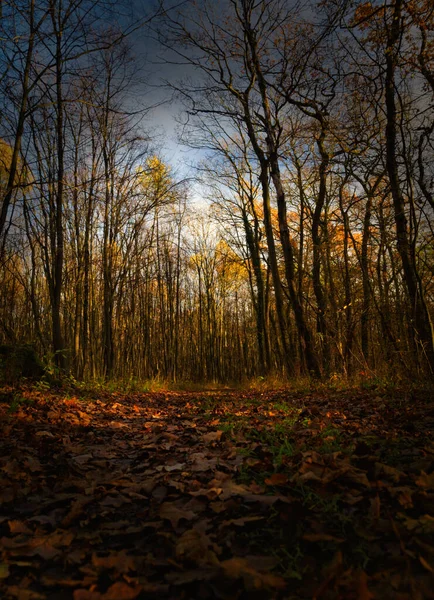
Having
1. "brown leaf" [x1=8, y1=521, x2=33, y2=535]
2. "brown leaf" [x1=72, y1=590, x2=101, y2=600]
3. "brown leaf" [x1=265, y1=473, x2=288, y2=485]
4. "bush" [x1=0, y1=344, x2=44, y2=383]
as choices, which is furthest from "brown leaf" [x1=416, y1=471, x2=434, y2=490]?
"bush" [x1=0, y1=344, x2=44, y2=383]

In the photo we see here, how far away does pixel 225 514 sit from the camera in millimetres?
1975

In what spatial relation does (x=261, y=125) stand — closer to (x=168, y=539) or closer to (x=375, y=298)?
(x=375, y=298)

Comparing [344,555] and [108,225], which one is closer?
[344,555]

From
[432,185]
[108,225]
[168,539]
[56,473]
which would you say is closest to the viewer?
[168,539]

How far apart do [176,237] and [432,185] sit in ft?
49.6

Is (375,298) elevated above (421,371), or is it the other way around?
(375,298)

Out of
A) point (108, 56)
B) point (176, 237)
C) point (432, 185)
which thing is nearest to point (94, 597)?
point (432, 185)

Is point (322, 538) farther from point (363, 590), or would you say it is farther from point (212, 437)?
point (212, 437)

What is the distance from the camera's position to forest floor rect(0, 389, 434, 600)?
141cm

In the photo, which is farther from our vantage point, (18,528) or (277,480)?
(277,480)

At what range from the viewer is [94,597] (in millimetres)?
1355

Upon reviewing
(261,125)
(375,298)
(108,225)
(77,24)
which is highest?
(261,125)

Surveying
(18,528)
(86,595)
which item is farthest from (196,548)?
(18,528)

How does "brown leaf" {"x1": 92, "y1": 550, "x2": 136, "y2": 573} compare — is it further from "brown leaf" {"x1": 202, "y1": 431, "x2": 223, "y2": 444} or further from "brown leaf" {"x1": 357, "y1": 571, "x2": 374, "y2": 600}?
"brown leaf" {"x1": 202, "y1": 431, "x2": 223, "y2": 444}
